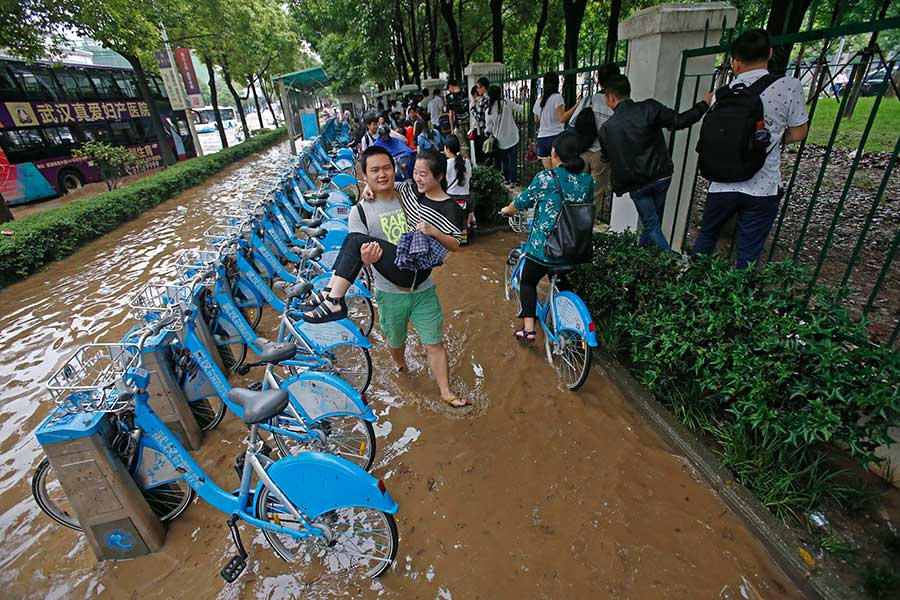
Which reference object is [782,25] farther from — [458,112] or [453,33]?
[453,33]

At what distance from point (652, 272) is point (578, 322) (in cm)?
71

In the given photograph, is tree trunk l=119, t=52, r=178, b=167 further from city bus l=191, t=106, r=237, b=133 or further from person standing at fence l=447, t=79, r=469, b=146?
city bus l=191, t=106, r=237, b=133

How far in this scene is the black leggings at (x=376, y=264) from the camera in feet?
8.31

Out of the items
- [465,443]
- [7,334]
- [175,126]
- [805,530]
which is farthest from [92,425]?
[175,126]

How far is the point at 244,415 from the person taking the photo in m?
1.86

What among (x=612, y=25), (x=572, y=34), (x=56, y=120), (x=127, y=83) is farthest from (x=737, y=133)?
(x=127, y=83)

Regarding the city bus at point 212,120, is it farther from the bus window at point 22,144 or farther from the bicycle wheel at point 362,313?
the bicycle wheel at point 362,313

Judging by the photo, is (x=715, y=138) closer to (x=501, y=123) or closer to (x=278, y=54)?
(x=501, y=123)

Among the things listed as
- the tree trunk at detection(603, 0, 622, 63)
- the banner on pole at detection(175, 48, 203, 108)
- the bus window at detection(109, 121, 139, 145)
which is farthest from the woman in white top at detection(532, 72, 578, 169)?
the bus window at detection(109, 121, 139, 145)

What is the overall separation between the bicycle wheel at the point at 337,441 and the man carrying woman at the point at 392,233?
2.02ft

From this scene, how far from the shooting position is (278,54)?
25703 mm

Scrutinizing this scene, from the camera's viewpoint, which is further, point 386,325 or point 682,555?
point 386,325

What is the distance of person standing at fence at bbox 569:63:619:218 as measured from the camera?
410 cm

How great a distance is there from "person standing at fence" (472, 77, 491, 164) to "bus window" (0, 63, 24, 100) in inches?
439
